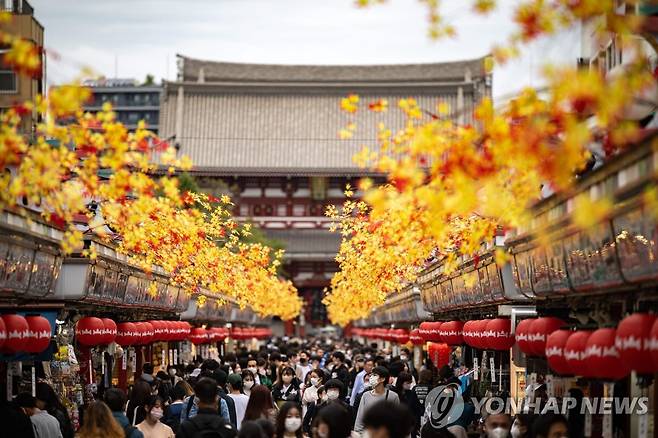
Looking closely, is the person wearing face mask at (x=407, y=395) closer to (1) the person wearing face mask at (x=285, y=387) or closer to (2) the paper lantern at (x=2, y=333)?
(1) the person wearing face mask at (x=285, y=387)

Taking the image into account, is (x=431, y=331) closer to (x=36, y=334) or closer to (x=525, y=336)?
(x=525, y=336)

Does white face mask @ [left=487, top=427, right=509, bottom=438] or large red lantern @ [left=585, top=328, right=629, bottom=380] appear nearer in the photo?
large red lantern @ [left=585, top=328, right=629, bottom=380]

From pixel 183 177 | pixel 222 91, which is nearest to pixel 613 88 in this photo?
pixel 183 177

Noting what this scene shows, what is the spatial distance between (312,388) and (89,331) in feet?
13.4

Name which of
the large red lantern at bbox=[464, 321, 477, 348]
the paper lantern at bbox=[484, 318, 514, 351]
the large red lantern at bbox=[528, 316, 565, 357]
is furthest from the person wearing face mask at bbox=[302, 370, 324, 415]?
the large red lantern at bbox=[528, 316, 565, 357]

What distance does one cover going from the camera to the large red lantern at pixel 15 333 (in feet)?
50.3

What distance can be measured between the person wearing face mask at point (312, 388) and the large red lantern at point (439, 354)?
11.1m

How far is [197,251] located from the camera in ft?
93.2

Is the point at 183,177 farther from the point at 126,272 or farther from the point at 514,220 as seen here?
the point at 514,220

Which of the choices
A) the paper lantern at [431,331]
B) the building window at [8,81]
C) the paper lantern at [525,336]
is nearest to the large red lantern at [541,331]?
the paper lantern at [525,336]

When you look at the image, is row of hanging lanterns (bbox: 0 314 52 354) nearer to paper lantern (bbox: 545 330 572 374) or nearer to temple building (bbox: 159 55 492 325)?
paper lantern (bbox: 545 330 572 374)

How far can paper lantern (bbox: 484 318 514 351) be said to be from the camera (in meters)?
18.9

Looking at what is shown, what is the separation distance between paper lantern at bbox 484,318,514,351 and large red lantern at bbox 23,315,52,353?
21.9ft

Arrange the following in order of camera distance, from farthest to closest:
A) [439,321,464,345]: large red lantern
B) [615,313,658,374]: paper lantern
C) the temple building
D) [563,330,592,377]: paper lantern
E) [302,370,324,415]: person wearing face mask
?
the temple building < [439,321,464,345]: large red lantern < [302,370,324,415]: person wearing face mask < [563,330,592,377]: paper lantern < [615,313,658,374]: paper lantern
